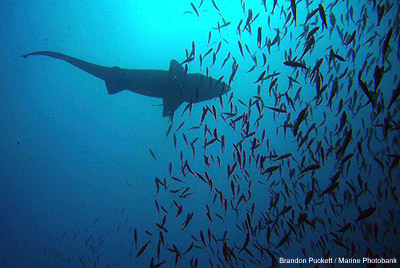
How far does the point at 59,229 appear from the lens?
110 ft

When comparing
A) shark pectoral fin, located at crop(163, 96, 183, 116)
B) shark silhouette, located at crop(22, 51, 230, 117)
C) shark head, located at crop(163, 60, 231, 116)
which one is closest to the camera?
shark head, located at crop(163, 60, 231, 116)

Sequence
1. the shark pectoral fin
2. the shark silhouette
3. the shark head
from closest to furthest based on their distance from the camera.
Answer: the shark head, the shark silhouette, the shark pectoral fin

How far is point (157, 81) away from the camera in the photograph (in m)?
5.41

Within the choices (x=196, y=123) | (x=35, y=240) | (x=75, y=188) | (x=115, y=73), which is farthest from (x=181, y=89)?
(x=35, y=240)

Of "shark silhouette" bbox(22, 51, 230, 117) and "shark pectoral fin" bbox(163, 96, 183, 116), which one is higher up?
"shark silhouette" bbox(22, 51, 230, 117)

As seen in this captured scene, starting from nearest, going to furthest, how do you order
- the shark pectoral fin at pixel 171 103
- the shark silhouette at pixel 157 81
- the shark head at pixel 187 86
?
1. the shark head at pixel 187 86
2. the shark silhouette at pixel 157 81
3. the shark pectoral fin at pixel 171 103

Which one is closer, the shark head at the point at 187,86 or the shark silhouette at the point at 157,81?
the shark head at the point at 187,86

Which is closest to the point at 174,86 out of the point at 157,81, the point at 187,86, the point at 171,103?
the point at 187,86

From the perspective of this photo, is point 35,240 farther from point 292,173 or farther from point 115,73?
point 292,173

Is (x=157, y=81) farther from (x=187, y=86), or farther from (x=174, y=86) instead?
(x=187, y=86)

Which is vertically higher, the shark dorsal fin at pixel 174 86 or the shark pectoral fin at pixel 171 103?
the shark dorsal fin at pixel 174 86

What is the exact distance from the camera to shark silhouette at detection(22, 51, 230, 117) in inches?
199

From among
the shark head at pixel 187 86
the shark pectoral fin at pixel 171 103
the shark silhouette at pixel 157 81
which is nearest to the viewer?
the shark head at pixel 187 86

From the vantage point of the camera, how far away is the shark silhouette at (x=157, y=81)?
505 cm
